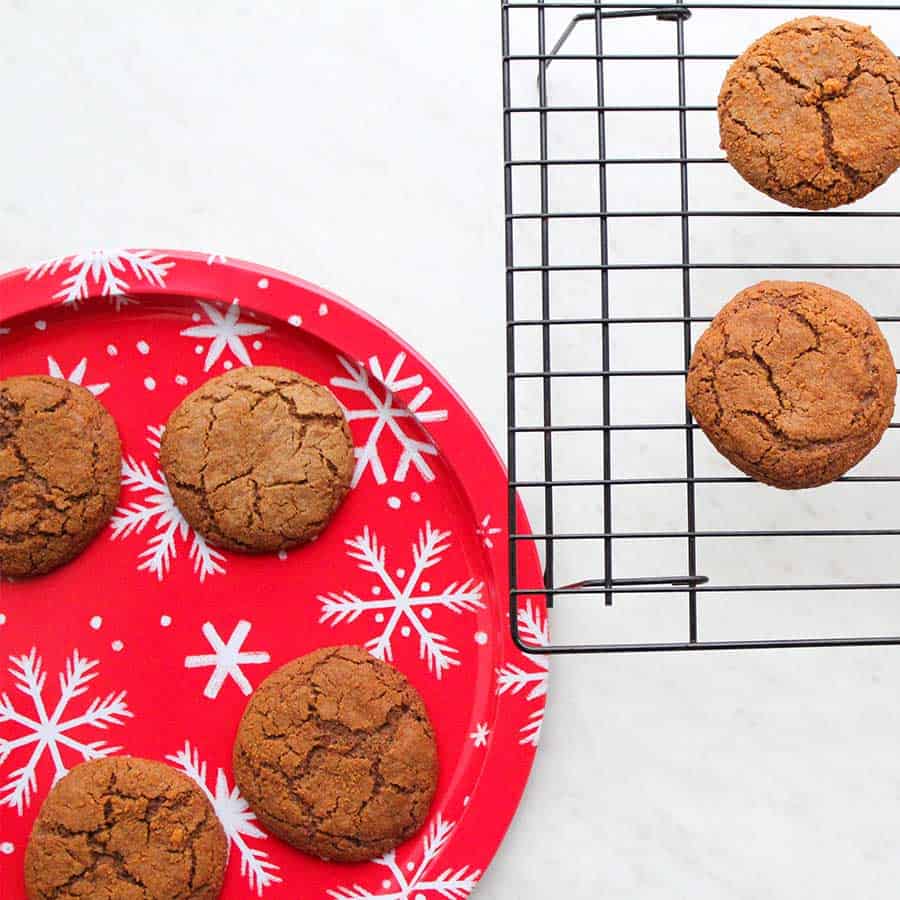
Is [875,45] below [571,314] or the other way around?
the other way around

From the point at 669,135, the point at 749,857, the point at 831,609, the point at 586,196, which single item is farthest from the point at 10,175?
the point at 749,857

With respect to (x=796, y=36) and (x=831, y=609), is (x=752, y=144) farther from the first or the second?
(x=831, y=609)

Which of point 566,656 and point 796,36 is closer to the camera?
point 796,36

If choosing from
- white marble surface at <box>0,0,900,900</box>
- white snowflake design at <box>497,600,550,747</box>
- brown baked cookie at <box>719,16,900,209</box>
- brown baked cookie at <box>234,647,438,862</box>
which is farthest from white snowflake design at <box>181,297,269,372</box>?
brown baked cookie at <box>719,16,900,209</box>

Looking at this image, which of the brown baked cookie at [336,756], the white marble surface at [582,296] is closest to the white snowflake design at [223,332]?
the white marble surface at [582,296]

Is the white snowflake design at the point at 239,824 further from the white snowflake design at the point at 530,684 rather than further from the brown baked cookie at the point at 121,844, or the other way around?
the white snowflake design at the point at 530,684
